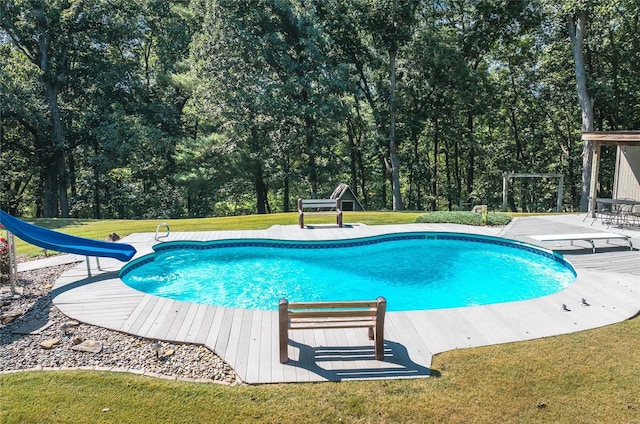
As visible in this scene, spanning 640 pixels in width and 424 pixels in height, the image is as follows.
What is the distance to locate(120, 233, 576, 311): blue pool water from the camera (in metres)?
8.04

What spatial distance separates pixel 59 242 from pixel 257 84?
1450 centimetres

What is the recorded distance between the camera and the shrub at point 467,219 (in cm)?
1279

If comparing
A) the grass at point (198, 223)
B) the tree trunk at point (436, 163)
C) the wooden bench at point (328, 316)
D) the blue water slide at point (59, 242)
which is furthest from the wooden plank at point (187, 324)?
the tree trunk at point (436, 163)

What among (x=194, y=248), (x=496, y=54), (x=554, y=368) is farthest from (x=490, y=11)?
(x=554, y=368)

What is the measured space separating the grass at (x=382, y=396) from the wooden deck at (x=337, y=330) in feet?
0.91

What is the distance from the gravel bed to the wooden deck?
16 cm

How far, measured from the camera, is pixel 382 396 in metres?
4.02

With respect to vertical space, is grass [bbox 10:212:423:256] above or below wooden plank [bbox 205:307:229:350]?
above

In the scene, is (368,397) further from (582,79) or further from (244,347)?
(582,79)

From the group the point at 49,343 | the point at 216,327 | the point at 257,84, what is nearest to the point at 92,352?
the point at 49,343

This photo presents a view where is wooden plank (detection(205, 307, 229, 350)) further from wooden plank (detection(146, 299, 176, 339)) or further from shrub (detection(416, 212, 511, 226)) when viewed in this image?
shrub (detection(416, 212, 511, 226))

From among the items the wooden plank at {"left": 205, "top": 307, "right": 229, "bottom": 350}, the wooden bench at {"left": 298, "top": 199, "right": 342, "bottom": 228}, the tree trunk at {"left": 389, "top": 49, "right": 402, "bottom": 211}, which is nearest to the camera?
the wooden plank at {"left": 205, "top": 307, "right": 229, "bottom": 350}

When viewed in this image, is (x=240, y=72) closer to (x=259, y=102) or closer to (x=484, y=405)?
(x=259, y=102)

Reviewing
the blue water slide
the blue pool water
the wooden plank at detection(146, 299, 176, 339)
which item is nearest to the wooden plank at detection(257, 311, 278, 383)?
the wooden plank at detection(146, 299, 176, 339)
